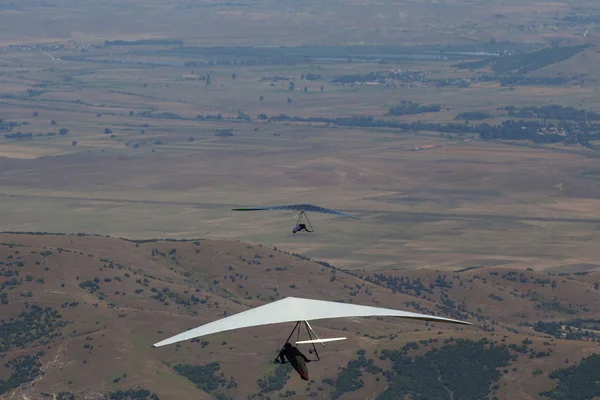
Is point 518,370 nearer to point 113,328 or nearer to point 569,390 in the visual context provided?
point 569,390

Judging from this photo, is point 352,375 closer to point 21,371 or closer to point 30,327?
point 21,371

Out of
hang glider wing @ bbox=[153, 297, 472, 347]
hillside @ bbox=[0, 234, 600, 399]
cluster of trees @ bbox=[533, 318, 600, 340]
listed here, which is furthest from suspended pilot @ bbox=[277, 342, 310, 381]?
cluster of trees @ bbox=[533, 318, 600, 340]

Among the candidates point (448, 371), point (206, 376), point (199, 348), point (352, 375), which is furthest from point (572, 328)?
point (206, 376)

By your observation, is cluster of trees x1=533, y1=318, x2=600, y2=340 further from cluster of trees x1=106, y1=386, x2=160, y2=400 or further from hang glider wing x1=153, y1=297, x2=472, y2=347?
hang glider wing x1=153, y1=297, x2=472, y2=347

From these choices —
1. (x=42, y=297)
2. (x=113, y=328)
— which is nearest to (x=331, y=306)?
(x=113, y=328)

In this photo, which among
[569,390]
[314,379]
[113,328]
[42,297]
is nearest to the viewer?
[569,390]

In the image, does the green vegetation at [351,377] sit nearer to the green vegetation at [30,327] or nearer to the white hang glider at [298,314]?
the green vegetation at [30,327]
